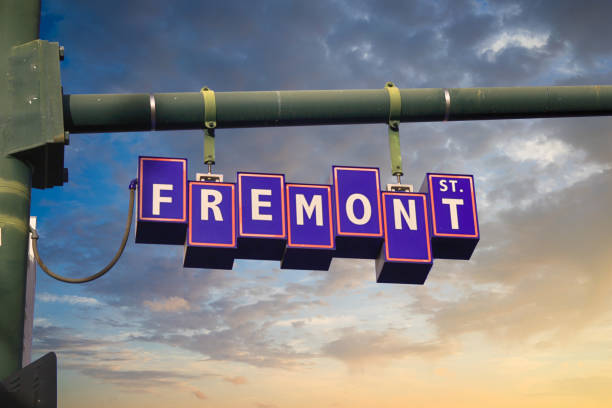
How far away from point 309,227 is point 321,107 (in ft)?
5.05

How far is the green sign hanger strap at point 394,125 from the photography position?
9805 mm

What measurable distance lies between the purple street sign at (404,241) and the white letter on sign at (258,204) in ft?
5.18

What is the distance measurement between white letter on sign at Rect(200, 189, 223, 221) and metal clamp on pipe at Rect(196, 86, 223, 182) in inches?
7.4

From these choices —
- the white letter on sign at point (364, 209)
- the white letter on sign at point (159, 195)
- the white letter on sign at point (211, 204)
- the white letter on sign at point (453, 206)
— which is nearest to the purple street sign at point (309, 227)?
the white letter on sign at point (364, 209)

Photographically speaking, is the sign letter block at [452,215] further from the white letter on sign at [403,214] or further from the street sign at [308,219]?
the white letter on sign at [403,214]

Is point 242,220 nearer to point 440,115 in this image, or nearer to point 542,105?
point 440,115

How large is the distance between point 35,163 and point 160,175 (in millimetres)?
1872

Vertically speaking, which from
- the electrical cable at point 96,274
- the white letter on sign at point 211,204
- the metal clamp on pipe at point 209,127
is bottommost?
the electrical cable at point 96,274

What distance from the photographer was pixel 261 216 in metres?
9.73

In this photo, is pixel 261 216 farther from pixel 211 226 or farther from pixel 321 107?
pixel 321 107

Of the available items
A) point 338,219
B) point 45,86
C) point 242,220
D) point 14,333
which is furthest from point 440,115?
point 14,333

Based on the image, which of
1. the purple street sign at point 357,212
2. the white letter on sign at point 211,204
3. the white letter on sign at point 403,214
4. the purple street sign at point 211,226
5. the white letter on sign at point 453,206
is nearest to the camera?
the purple street sign at point 211,226

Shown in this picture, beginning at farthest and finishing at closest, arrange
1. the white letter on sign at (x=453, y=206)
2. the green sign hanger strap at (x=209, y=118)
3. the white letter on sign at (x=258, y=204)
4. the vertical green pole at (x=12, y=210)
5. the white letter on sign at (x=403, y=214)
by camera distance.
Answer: the white letter on sign at (x=453, y=206), the white letter on sign at (x=403, y=214), the white letter on sign at (x=258, y=204), the green sign hanger strap at (x=209, y=118), the vertical green pole at (x=12, y=210)

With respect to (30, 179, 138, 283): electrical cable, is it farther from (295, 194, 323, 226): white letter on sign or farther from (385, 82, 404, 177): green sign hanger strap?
(385, 82, 404, 177): green sign hanger strap
